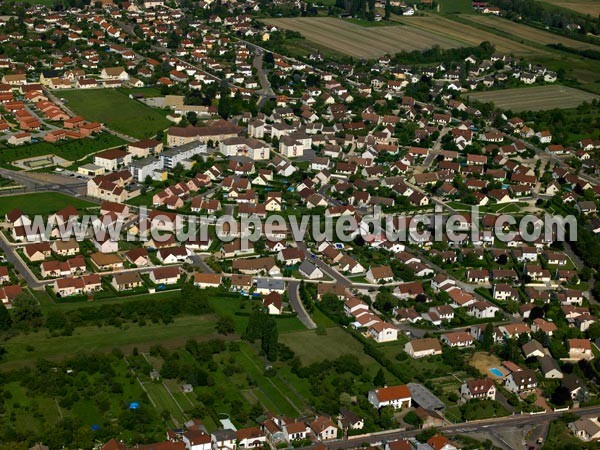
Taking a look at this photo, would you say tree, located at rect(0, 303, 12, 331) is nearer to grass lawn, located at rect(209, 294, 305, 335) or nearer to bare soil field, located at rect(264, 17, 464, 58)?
grass lawn, located at rect(209, 294, 305, 335)

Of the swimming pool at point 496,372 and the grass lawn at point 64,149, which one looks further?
the grass lawn at point 64,149

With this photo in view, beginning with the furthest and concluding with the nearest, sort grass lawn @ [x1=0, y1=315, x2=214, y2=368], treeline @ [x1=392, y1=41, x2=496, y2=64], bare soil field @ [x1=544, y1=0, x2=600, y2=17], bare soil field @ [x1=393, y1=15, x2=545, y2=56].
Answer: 1. bare soil field @ [x1=544, y1=0, x2=600, y2=17]
2. bare soil field @ [x1=393, y1=15, x2=545, y2=56]
3. treeline @ [x1=392, y1=41, x2=496, y2=64]
4. grass lawn @ [x1=0, y1=315, x2=214, y2=368]

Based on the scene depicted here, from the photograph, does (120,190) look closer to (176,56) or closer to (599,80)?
(176,56)

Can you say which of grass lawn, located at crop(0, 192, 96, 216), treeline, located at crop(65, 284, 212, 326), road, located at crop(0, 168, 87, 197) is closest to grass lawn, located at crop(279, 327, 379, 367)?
treeline, located at crop(65, 284, 212, 326)

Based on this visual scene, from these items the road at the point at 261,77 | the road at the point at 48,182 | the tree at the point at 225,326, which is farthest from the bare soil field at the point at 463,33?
the tree at the point at 225,326

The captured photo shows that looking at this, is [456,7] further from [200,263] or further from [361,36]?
[200,263]

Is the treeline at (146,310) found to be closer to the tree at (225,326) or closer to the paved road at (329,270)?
the tree at (225,326)

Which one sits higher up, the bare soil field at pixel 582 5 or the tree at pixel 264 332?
the tree at pixel 264 332
